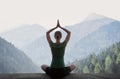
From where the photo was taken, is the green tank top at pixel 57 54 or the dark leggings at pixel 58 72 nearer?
the dark leggings at pixel 58 72

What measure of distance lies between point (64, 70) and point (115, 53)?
119 metres

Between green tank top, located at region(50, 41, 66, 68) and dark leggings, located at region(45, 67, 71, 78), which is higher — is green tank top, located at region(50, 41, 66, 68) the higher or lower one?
the higher one

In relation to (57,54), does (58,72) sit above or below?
below

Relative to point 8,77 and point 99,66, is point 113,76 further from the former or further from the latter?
point 99,66

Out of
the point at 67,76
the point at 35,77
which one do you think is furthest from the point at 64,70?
the point at 35,77

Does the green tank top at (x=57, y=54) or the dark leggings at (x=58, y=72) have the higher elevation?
the green tank top at (x=57, y=54)

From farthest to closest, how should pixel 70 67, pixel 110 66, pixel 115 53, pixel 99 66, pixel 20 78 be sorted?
pixel 115 53, pixel 99 66, pixel 110 66, pixel 70 67, pixel 20 78

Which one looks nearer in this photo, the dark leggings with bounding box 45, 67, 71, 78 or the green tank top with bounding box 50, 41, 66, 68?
the dark leggings with bounding box 45, 67, 71, 78

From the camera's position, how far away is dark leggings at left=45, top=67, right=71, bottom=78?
21.3 ft

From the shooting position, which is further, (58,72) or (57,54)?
(57,54)

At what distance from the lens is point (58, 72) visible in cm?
651

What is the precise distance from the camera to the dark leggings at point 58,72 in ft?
21.3

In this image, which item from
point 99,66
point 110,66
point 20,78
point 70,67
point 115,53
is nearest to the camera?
point 20,78

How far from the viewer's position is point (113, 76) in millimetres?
6492
